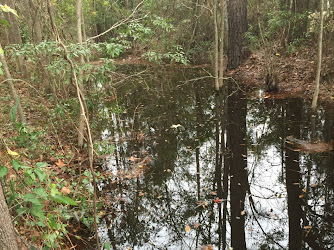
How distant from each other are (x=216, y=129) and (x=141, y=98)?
14.4ft

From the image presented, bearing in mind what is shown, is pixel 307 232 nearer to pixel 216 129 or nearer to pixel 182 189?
pixel 182 189

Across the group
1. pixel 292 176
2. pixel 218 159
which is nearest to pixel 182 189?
pixel 218 159

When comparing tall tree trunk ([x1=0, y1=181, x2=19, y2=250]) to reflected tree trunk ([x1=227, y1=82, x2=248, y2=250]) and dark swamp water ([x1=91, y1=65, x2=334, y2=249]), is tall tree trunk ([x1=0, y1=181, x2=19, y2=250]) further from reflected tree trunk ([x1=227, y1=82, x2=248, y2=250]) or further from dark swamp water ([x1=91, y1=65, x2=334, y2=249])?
reflected tree trunk ([x1=227, y1=82, x2=248, y2=250])

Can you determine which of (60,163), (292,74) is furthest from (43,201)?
(292,74)

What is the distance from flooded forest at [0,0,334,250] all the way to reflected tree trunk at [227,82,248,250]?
0.02 m

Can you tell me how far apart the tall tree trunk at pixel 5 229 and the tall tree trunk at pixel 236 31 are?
11598mm

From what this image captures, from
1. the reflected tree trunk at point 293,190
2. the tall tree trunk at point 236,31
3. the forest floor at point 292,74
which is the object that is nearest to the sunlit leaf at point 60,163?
the reflected tree trunk at point 293,190

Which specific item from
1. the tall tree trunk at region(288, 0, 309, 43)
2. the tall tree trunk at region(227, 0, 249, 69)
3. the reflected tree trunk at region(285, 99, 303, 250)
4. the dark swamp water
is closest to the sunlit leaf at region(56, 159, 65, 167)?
the dark swamp water

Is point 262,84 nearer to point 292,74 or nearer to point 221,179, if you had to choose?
point 292,74

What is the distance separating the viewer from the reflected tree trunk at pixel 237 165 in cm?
372

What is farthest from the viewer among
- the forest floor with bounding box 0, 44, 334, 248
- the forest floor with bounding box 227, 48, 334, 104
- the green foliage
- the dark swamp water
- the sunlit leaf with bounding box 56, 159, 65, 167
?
the forest floor with bounding box 227, 48, 334, 104

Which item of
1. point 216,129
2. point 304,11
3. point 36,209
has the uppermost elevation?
point 304,11

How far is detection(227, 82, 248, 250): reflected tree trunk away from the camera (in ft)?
12.2

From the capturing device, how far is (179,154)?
585 centimetres
